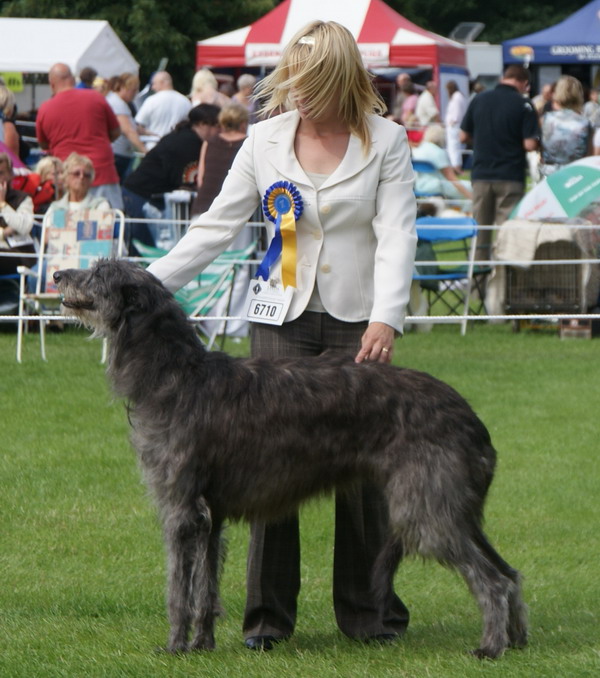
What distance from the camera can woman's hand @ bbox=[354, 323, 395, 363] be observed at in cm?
450

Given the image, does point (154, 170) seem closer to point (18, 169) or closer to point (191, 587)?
point (18, 169)

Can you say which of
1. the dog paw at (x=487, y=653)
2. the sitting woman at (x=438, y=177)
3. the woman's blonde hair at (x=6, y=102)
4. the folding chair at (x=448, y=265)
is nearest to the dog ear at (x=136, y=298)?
the dog paw at (x=487, y=653)

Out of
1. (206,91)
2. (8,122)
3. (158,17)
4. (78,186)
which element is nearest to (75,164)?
(78,186)

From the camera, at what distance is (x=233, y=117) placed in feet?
38.4

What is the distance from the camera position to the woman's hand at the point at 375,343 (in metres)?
4.50

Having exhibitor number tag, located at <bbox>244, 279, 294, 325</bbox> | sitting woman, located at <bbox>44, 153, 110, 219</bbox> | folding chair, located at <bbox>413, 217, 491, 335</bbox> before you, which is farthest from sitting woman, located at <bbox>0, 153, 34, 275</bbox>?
exhibitor number tag, located at <bbox>244, 279, 294, 325</bbox>

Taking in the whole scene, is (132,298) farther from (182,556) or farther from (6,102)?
(6,102)

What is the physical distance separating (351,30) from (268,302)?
781 inches

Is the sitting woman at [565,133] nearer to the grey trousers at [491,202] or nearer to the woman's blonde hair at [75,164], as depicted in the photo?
the grey trousers at [491,202]

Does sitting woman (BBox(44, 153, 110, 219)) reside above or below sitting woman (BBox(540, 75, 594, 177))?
below

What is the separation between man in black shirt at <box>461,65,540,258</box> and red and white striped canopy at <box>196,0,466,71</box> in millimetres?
10713

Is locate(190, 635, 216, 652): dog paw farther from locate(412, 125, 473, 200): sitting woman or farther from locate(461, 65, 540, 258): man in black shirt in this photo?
locate(412, 125, 473, 200): sitting woman

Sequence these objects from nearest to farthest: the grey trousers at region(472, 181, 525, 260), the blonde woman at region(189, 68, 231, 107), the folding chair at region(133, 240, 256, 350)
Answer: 1. the folding chair at region(133, 240, 256, 350)
2. the grey trousers at region(472, 181, 525, 260)
3. the blonde woman at region(189, 68, 231, 107)

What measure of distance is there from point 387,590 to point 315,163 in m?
1.57
